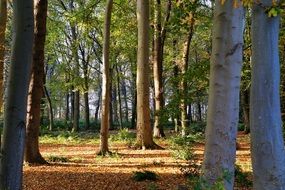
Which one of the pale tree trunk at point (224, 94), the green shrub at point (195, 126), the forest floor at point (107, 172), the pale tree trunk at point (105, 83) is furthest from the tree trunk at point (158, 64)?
the pale tree trunk at point (224, 94)

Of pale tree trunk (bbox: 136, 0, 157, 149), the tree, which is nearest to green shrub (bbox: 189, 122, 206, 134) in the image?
pale tree trunk (bbox: 136, 0, 157, 149)

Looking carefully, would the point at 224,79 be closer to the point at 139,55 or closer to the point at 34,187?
the point at 34,187

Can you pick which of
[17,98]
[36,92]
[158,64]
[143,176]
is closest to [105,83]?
[36,92]

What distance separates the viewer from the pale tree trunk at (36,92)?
1038cm

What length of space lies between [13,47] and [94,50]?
93.9ft

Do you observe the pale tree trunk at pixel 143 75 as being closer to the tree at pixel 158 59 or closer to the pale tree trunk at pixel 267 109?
the tree at pixel 158 59

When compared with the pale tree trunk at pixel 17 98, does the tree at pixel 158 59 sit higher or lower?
higher

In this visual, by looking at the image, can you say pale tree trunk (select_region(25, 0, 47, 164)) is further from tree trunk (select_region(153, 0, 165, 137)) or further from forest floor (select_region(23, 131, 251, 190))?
tree trunk (select_region(153, 0, 165, 137))

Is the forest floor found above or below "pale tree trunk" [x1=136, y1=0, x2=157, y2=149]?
below

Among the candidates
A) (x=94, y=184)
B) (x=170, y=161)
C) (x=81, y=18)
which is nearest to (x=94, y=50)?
(x=81, y=18)

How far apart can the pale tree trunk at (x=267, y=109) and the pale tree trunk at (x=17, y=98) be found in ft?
9.82

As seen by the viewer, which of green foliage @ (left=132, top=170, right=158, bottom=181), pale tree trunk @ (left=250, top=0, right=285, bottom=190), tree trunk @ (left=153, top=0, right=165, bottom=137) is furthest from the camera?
tree trunk @ (left=153, top=0, right=165, bottom=137)

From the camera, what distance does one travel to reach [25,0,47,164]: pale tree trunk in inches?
409

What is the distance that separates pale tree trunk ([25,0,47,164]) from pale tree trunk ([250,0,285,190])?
22.9 feet
